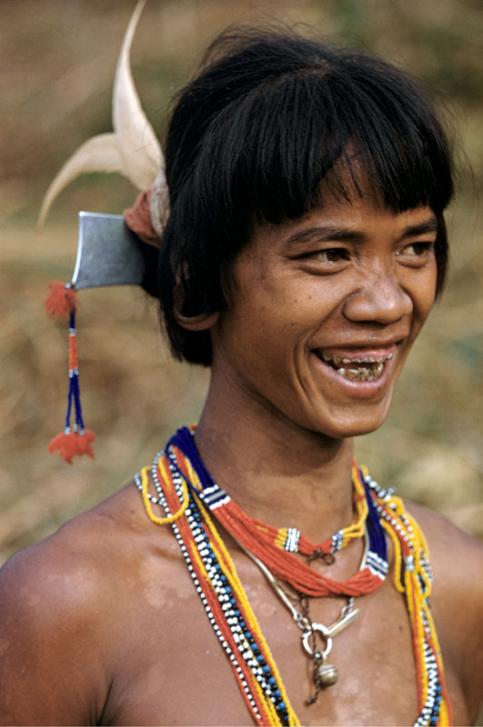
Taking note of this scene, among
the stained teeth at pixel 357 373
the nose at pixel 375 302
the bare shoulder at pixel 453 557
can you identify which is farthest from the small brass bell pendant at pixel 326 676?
the nose at pixel 375 302

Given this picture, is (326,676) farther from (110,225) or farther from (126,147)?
(126,147)

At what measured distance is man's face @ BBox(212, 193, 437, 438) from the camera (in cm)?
207

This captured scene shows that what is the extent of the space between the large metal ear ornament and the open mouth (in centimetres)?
43

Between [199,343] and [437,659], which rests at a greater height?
[199,343]

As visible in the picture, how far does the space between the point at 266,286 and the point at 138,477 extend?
43 cm

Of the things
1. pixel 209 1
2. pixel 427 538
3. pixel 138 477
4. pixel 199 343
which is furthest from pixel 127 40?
pixel 209 1

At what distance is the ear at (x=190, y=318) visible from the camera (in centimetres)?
224

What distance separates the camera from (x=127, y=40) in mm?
2453

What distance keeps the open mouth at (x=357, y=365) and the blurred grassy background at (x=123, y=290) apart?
3.31m

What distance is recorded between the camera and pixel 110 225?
235 cm

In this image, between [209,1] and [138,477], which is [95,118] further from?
[138,477]

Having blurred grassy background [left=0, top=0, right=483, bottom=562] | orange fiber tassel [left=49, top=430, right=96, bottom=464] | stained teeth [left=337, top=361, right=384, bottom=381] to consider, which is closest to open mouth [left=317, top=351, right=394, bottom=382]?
stained teeth [left=337, top=361, right=384, bottom=381]

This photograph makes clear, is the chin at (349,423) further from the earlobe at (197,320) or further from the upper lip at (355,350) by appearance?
the earlobe at (197,320)

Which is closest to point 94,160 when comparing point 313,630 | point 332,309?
point 332,309
